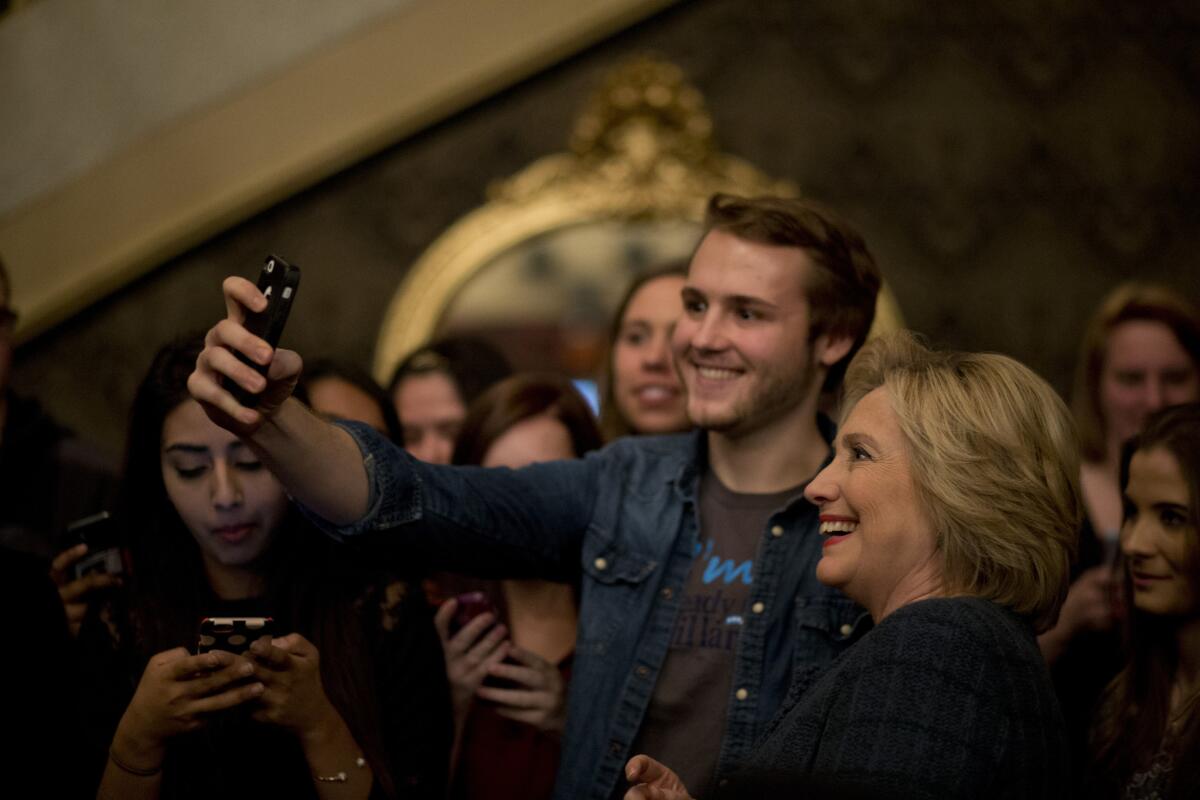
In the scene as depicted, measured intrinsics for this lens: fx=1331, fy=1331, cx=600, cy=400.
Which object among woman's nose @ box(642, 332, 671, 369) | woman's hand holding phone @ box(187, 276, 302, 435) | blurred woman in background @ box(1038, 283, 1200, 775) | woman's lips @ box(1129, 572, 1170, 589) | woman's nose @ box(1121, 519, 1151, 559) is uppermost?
blurred woman in background @ box(1038, 283, 1200, 775)

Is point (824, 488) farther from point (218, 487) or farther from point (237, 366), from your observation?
point (218, 487)

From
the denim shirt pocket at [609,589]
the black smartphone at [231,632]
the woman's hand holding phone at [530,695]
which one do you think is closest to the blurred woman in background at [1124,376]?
the denim shirt pocket at [609,589]

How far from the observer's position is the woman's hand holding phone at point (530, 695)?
7.64 feet

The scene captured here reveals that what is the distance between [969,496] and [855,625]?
436mm

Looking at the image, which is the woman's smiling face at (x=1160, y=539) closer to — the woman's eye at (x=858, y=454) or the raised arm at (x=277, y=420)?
the woman's eye at (x=858, y=454)

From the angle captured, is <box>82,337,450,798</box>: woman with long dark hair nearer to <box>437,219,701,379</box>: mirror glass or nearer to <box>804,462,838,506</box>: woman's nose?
<box>804,462,838,506</box>: woman's nose

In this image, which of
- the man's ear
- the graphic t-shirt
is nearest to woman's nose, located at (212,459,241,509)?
the graphic t-shirt

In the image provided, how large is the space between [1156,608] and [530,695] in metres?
1.07

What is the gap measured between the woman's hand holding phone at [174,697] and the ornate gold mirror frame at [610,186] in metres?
2.82

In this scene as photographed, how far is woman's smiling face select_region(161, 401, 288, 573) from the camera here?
2.11 metres

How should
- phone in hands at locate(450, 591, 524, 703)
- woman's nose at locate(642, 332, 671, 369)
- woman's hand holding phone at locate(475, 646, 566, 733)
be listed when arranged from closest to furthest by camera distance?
woman's hand holding phone at locate(475, 646, 566, 733)
phone in hands at locate(450, 591, 524, 703)
woman's nose at locate(642, 332, 671, 369)

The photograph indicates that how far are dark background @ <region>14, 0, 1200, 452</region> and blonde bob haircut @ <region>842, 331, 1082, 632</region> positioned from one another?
3.03 m

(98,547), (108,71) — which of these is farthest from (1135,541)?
(108,71)

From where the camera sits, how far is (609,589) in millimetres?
2287
